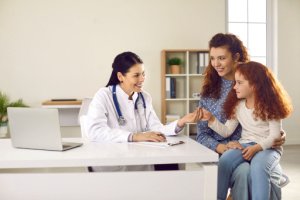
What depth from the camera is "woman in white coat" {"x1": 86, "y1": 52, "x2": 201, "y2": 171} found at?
75.2 inches

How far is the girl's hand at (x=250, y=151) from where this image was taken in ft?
6.29

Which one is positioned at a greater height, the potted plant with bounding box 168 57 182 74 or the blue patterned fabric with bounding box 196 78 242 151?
the potted plant with bounding box 168 57 182 74

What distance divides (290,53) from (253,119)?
4163mm

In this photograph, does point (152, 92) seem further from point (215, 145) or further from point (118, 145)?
point (118, 145)

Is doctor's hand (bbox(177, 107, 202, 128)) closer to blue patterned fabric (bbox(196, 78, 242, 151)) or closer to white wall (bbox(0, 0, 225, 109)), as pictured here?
blue patterned fabric (bbox(196, 78, 242, 151))

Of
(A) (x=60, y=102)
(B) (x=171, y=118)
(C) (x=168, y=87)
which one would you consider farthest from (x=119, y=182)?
(C) (x=168, y=87)

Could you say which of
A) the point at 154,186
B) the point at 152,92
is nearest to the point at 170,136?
the point at 154,186

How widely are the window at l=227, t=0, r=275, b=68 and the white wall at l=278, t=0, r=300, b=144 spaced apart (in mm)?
170

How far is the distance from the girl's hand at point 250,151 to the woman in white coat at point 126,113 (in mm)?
311

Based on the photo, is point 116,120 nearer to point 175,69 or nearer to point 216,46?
point 216,46

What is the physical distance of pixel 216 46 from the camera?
2271mm

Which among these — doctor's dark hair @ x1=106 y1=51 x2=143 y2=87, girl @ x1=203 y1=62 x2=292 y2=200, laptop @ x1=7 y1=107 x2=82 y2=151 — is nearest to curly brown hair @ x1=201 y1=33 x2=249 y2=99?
girl @ x1=203 y1=62 x2=292 y2=200

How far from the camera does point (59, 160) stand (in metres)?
1.46

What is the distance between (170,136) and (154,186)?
554 millimetres
